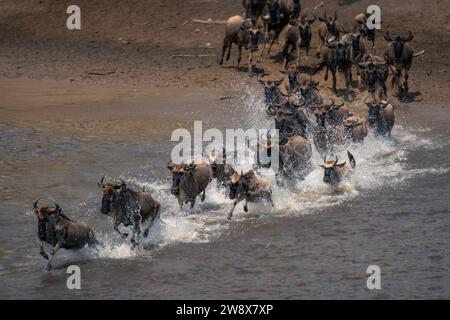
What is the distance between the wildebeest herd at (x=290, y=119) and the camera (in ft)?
55.7

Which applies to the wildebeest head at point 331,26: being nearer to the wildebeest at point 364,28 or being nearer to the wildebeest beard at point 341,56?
the wildebeest at point 364,28

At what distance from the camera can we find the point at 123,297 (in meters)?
15.1

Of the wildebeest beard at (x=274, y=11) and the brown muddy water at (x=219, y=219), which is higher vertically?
the wildebeest beard at (x=274, y=11)

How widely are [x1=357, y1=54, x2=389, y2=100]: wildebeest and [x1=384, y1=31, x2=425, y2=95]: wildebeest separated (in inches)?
24.8

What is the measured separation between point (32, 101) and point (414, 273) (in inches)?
599

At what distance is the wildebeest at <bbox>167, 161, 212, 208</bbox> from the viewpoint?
18.2 meters

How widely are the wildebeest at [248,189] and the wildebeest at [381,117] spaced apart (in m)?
5.96

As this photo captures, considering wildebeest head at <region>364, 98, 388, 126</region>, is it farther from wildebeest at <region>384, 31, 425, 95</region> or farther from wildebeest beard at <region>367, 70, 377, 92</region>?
wildebeest at <region>384, 31, 425, 95</region>

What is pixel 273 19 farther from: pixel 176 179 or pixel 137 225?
pixel 137 225

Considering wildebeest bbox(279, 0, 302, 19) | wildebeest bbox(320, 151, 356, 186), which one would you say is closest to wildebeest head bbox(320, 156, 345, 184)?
wildebeest bbox(320, 151, 356, 186)

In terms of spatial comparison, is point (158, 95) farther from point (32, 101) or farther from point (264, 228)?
point (264, 228)

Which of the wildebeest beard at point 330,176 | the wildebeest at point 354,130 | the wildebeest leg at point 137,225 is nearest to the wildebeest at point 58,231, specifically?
the wildebeest leg at point 137,225

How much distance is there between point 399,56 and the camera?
28.8 metres

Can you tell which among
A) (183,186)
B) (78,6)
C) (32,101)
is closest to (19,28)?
(78,6)
